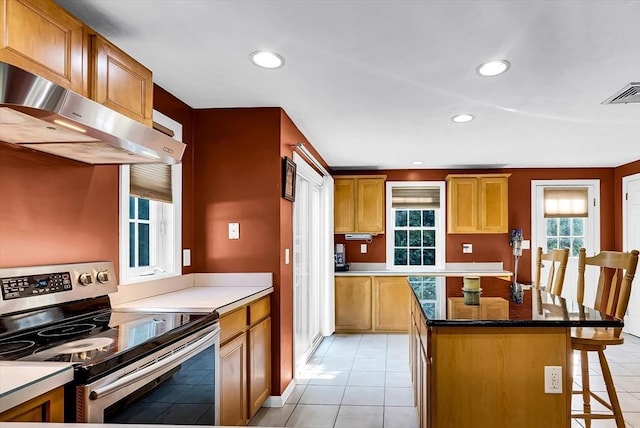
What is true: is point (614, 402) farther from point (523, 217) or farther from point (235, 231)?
point (523, 217)

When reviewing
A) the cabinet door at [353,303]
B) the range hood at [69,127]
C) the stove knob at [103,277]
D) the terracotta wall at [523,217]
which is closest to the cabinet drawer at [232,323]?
the stove knob at [103,277]

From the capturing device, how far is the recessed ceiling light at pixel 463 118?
11.7ft

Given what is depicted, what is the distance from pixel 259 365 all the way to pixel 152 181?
1.37 meters

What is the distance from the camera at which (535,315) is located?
211cm

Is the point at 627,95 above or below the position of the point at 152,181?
above

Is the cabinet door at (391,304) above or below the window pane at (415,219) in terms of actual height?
below

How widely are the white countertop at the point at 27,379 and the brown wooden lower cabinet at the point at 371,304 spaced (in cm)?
481

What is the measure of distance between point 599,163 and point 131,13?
5.95 meters

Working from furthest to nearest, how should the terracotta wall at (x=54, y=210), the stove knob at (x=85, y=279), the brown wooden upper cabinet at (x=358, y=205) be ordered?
the brown wooden upper cabinet at (x=358, y=205) → the stove knob at (x=85, y=279) → the terracotta wall at (x=54, y=210)

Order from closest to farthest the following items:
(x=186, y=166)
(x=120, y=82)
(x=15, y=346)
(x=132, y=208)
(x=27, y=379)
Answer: (x=27, y=379) < (x=15, y=346) < (x=120, y=82) < (x=132, y=208) < (x=186, y=166)

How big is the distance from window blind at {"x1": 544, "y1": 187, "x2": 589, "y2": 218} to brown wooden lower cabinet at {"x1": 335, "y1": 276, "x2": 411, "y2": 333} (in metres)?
2.29

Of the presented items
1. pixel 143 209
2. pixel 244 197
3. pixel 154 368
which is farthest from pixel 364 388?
pixel 154 368

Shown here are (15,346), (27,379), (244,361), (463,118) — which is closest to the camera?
(27,379)

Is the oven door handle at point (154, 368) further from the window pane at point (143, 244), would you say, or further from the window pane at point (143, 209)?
the window pane at point (143, 209)
